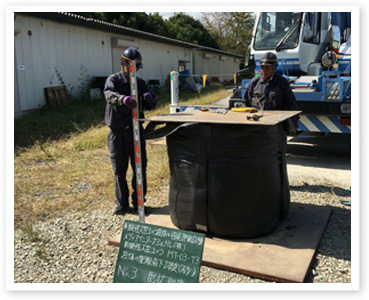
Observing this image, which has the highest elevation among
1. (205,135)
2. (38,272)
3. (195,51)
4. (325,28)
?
(195,51)

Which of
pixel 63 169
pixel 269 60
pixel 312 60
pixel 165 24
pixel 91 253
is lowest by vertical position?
pixel 91 253

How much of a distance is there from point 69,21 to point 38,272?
12248 millimetres

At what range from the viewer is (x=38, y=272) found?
3178mm

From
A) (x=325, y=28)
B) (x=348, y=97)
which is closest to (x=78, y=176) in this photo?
(x=348, y=97)

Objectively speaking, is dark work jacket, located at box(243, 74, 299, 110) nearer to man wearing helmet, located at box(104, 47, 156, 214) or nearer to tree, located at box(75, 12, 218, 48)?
man wearing helmet, located at box(104, 47, 156, 214)

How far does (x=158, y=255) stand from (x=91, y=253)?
46.4 inches

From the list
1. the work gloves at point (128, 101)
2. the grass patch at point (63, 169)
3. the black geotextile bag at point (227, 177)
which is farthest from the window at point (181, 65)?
the black geotextile bag at point (227, 177)

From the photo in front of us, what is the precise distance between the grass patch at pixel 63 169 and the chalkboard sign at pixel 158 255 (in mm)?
2006

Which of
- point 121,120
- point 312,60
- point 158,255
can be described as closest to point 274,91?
point 121,120

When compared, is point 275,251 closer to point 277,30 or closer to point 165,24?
point 277,30

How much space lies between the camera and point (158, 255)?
2.55 metres

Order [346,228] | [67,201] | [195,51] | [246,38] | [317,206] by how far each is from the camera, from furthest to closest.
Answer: [246,38], [195,51], [67,201], [317,206], [346,228]

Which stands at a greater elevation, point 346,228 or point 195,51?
point 195,51

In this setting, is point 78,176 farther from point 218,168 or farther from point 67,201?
point 218,168
